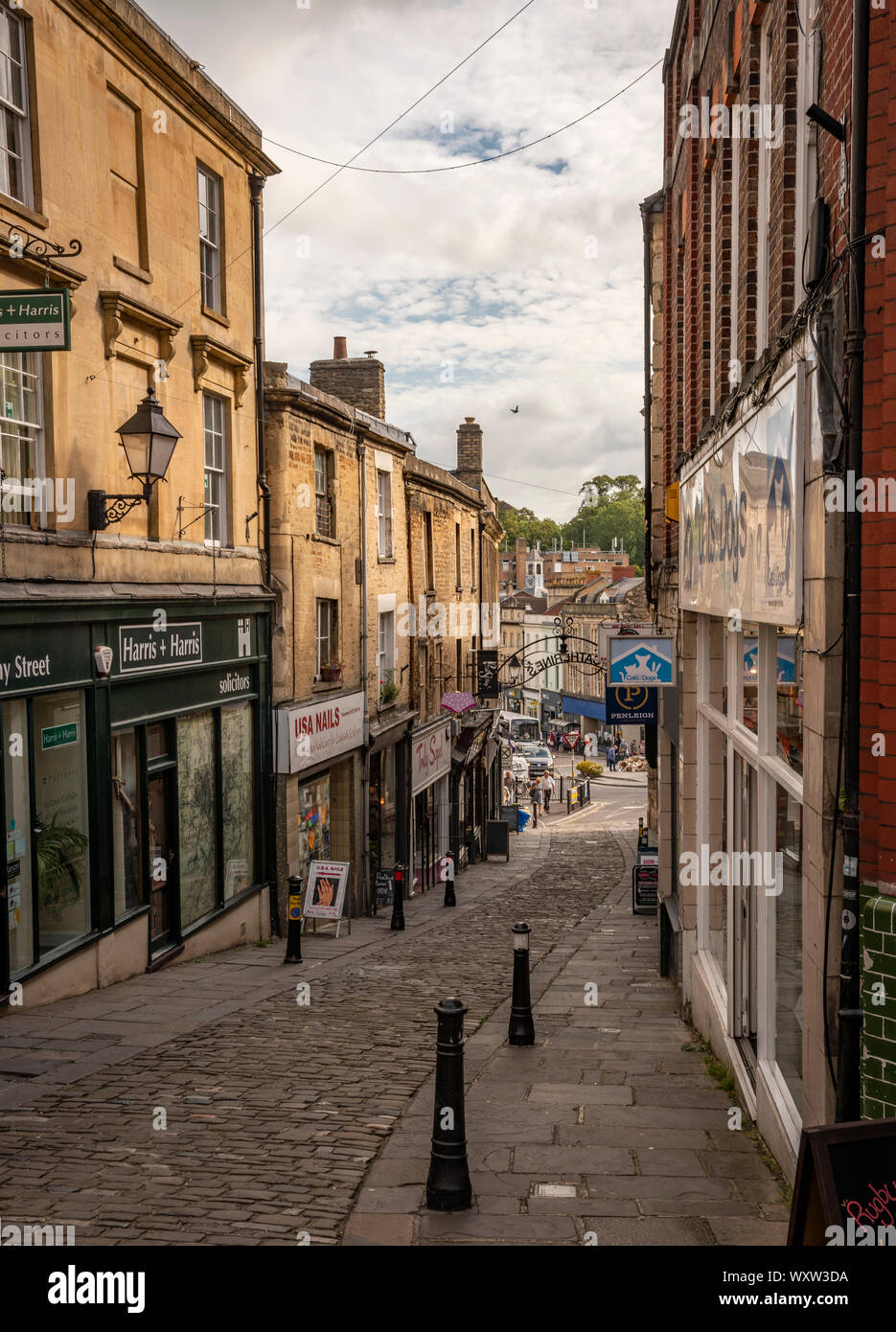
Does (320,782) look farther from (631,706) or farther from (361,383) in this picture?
(361,383)

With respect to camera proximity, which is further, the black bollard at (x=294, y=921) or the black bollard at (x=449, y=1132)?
the black bollard at (x=294, y=921)

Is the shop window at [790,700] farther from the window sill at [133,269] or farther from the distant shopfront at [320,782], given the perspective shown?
the distant shopfront at [320,782]

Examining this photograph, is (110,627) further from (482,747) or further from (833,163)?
(482,747)

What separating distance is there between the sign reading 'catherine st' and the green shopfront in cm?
219

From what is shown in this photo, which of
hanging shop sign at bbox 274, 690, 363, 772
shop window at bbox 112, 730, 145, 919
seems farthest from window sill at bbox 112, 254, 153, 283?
hanging shop sign at bbox 274, 690, 363, 772

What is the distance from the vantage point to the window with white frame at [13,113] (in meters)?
10.0

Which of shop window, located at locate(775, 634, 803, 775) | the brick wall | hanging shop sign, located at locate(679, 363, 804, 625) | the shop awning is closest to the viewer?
the brick wall

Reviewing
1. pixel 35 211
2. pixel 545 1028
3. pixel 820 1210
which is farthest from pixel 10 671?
pixel 820 1210

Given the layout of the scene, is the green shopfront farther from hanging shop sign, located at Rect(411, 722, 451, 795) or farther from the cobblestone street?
hanging shop sign, located at Rect(411, 722, 451, 795)

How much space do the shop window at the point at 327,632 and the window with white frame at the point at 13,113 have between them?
928 cm

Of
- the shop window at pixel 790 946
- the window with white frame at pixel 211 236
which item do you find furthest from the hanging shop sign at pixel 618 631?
the shop window at pixel 790 946

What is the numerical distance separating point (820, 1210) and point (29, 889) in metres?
8.05

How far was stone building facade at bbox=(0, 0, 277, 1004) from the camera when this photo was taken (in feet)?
33.6

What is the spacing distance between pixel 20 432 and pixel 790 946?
25.3 ft
